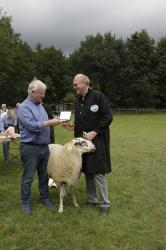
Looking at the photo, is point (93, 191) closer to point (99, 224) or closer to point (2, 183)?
point (99, 224)

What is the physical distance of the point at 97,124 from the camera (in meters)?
7.69

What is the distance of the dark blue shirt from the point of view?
292 inches

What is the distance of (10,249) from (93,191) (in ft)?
8.39

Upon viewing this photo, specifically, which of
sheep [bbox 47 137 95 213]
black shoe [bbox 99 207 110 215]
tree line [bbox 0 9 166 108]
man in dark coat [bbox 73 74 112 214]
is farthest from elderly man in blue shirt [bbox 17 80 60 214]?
tree line [bbox 0 9 166 108]

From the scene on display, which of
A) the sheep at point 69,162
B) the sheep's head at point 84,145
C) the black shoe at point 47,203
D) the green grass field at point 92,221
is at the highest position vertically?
the sheep's head at point 84,145

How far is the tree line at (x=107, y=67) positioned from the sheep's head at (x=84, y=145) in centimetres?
5691

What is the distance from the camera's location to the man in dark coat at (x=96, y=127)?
762 cm

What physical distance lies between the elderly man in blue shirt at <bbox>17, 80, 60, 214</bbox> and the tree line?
56.8 m

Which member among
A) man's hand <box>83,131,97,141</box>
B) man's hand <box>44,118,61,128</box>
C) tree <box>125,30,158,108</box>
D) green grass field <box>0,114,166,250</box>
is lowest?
green grass field <box>0,114,166,250</box>

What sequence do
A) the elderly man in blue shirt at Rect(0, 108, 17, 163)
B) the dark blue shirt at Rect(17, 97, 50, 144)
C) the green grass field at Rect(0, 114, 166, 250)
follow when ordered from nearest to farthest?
1. the green grass field at Rect(0, 114, 166, 250)
2. the dark blue shirt at Rect(17, 97, 50, 144)
3. the elderly man in blue shirt at Rect(0, 108, 17, 163)

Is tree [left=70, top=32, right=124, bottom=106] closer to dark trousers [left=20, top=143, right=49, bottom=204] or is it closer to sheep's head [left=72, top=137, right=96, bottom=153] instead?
dark trousers [left=20, top=143, right=49, bottom=204]

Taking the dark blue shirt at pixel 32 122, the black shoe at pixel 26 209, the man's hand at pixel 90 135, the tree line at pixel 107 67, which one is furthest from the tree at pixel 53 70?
the man's hand at pixel 90 135

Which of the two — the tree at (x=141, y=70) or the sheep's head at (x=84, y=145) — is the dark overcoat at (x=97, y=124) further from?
the tree at (x=141, y=70)

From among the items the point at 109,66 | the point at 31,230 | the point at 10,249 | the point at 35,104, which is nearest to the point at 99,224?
the point at 31,230
